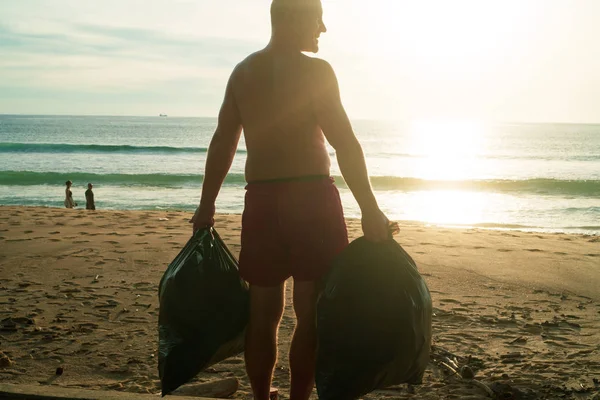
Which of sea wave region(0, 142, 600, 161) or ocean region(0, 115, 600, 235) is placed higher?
sea wave region(0, 142, 600, 161)

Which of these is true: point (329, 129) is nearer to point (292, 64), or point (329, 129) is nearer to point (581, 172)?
point (292, 64)

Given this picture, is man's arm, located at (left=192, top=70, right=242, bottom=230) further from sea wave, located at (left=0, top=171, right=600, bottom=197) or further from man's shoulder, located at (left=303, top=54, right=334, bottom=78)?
sea wave, located at (left=0, top=171, right=600, bottom=197)

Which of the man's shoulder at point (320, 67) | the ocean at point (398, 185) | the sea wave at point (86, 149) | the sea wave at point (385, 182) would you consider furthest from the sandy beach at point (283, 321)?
the sea wave at point (86, 149)

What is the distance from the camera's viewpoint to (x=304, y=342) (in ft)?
8.75

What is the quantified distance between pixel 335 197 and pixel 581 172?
3299 cm

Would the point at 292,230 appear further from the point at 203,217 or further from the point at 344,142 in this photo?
the point at 203,217

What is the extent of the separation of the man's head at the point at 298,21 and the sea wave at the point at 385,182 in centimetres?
2225

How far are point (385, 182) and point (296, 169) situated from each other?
25.0 m

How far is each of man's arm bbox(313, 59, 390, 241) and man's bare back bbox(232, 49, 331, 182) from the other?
30 mm

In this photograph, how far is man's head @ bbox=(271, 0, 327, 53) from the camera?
8.52ft

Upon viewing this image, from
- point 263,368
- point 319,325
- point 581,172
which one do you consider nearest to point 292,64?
point 319,325

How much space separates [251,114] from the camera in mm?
2652

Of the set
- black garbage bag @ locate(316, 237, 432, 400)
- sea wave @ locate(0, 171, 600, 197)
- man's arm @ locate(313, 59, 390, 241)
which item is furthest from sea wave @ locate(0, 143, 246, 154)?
black garbage bag @ locate(316, 237, 432, 400)

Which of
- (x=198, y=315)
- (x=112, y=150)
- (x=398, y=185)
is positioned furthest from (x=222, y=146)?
(x=112, y=150)
